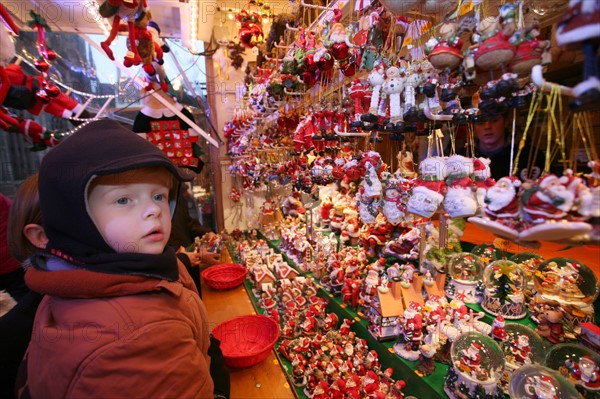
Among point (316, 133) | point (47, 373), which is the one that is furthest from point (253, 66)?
point (47, 373)

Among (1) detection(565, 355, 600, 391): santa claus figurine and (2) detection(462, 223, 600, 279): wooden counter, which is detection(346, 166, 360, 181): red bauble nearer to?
(2) detection(462, 223, 600, 279): wooden counter

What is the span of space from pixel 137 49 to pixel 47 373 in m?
1.94

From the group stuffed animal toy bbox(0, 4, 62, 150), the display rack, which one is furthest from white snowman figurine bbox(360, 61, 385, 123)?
stuffed animal toy bbox(0, 4, 62, 150)

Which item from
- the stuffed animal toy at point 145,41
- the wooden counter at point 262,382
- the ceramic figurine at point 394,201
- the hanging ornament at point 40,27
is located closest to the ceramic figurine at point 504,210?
the ceramic figurine at point 394,201

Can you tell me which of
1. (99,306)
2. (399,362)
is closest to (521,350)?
(399,362)

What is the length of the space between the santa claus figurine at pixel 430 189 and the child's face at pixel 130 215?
673mm

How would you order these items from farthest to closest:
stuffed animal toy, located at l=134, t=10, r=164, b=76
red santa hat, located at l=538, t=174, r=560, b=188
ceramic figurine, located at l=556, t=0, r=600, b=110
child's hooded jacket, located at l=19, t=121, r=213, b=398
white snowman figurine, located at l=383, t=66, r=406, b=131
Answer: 1. stuffed animal toy, located at l=134, t=10, r=164, b=76
2. white snowman figurine, located at l=383, t=66, r=406, b=131
3. child's hooded jacket, located at l=19, t=121, r=213, b=398
4. red santa hat, located at l=538, t=174, r=560, b=188
5. ceramic figurine, located at l=556, t=0, r=600, b=110

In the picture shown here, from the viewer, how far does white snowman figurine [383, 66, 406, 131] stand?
2.69ft

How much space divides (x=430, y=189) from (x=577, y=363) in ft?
2.26

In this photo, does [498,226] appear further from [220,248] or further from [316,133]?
[220,248]

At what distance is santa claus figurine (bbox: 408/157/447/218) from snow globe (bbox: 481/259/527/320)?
76cm

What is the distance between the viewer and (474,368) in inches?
37.0

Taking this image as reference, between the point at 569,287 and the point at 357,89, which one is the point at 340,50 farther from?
the point at 569,287

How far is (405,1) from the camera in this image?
2.42ft
